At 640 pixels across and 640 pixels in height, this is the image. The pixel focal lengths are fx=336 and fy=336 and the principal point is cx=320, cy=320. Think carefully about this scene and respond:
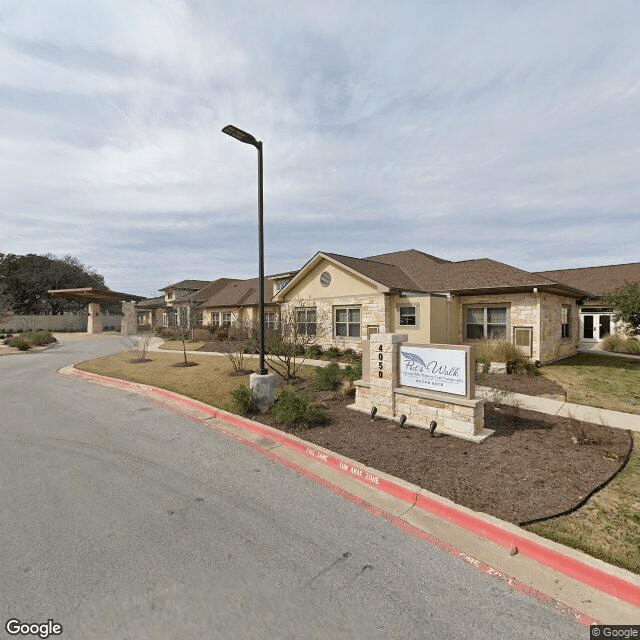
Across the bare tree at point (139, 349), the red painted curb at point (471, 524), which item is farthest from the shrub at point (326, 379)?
the bare tree at point (139, 349)

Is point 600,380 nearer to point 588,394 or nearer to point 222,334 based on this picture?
point 588,394

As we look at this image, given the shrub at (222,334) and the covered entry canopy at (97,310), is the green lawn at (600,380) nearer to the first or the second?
the shrub at (222,334)

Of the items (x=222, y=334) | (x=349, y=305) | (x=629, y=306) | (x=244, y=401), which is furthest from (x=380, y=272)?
(x=222, y=334)

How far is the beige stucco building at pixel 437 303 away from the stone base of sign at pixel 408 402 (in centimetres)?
883

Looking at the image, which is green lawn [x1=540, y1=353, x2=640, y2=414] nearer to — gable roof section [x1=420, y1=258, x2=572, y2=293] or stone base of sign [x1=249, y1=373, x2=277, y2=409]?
gable roof section [x1=420, y1=258, x2=572, y2=293]

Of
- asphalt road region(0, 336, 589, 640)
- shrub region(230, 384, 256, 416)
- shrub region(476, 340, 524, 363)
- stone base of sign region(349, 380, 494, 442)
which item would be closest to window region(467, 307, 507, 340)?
shrub region(476, 340, 524, 363)

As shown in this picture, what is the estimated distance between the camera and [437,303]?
54.6 feet

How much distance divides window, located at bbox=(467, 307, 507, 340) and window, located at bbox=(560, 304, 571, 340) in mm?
3914

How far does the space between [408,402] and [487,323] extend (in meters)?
10.5

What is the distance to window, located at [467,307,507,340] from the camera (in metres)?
→ 15.7

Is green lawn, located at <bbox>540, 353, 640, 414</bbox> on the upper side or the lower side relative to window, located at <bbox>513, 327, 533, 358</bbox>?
lower

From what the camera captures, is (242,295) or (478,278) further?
(242,295)

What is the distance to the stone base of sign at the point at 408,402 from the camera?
6.76 meters

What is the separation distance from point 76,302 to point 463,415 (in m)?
78.9
